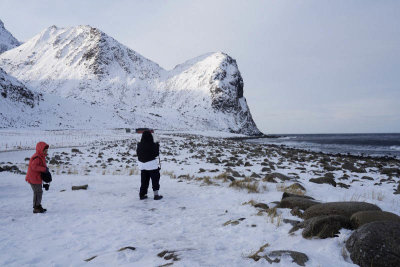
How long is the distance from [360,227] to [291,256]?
104cm

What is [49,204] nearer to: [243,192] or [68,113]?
[243,192]

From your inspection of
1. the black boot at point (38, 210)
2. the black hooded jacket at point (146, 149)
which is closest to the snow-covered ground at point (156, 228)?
the black boot at point (38, 210)

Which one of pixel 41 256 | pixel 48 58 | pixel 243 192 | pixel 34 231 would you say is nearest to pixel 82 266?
pixel 41 256

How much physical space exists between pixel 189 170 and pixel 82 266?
10821 mm

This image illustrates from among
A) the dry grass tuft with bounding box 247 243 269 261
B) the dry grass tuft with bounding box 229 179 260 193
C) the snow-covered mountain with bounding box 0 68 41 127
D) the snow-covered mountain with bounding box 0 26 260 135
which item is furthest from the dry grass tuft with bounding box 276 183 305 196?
the snow-covered mountain with bounding box 0 26 260 135

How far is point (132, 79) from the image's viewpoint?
12794cm

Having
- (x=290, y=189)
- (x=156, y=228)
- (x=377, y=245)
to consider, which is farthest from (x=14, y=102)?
(x=377, y=245)

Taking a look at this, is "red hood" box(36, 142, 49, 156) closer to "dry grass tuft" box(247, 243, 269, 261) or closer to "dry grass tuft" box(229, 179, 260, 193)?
"dry grass tuft" box(247, 243, 269, 261)

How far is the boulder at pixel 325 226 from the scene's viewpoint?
3641 millimetres

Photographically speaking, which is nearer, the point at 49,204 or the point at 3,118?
the point at 49,204

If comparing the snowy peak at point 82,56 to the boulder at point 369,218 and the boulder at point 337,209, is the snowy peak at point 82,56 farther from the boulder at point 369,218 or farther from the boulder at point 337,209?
the boulder at point 369,218

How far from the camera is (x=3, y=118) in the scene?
44219 millimetres

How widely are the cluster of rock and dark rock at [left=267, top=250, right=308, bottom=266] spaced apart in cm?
59

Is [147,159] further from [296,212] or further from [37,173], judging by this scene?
[296,212]
